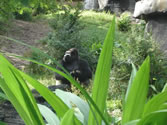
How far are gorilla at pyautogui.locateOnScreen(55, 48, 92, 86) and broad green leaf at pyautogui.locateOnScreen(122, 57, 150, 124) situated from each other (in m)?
4.22

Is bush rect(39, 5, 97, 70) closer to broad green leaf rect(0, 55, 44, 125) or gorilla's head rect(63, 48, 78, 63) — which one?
gorilla's head rect(63, 48, 78, 63)

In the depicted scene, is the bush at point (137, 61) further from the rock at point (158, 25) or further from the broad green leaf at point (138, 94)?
the broad green leaf at point (138, 94)

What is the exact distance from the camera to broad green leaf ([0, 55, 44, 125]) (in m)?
0.80

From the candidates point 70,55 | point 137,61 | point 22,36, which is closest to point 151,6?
point 137,61

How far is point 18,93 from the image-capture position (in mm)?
827

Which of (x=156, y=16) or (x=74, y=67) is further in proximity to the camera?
(x=156, y=16)

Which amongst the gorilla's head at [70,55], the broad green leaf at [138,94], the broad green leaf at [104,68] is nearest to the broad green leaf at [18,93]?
the broad green leaf at [104,68]

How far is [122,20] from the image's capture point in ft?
45.3

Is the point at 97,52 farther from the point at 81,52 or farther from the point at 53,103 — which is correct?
the point at 53,103

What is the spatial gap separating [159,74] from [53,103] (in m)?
4.31

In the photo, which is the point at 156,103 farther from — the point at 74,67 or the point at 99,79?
the point at 74,67

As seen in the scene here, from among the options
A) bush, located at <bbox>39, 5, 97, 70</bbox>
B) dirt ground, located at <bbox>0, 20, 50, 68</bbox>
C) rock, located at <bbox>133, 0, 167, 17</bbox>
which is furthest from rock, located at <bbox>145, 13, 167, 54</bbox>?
dirt ground, located at <bbox>0, 20, 50, 68</bbox>

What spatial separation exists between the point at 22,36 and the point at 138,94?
1199 cm

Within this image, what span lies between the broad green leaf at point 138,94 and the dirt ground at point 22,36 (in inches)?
288
